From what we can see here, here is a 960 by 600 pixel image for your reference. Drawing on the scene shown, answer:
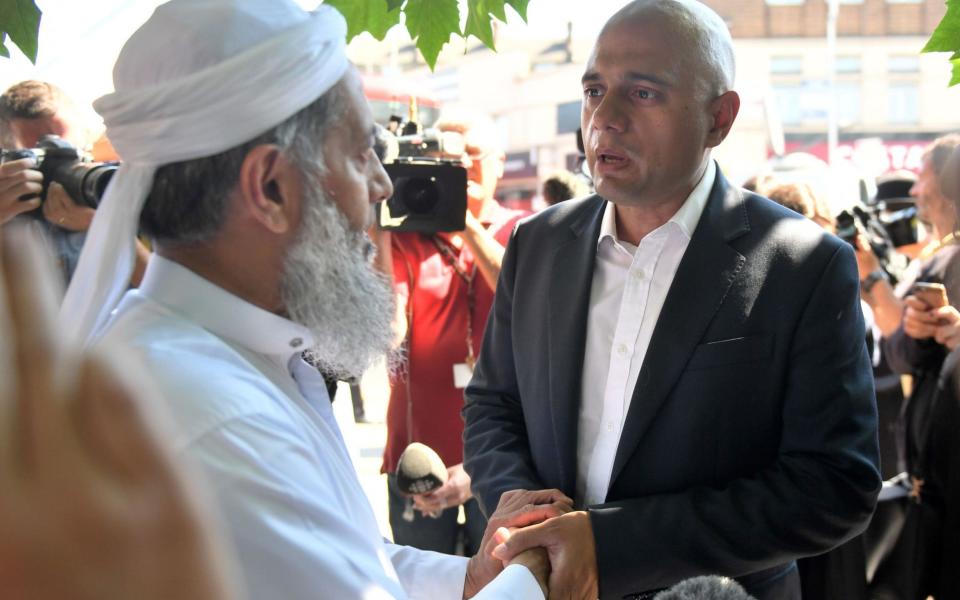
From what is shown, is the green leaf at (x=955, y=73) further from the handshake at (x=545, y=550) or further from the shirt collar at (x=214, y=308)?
the shirt collar at (x=214, y=308)

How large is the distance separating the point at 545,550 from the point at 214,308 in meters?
0.82

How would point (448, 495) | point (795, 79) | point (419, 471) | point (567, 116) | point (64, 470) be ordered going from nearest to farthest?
point (64, 470) → point (419, 471) → point (448, 495) → point (567, 116) → point (795, 79)

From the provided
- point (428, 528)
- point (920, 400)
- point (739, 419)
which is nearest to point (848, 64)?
point (920, 400)

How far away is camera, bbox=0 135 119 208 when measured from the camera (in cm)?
227

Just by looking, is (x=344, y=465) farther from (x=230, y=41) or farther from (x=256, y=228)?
(x=230, y=41)

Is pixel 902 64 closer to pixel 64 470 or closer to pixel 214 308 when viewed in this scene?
pixel 214 308

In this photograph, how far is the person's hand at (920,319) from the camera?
3.32 m

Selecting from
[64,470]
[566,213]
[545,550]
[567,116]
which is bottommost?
[567,116]

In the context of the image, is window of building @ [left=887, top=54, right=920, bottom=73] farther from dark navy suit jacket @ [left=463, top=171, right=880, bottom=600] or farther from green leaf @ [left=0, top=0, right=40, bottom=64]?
green leaf @ [left=0, top=0, right=40, bottom=64]

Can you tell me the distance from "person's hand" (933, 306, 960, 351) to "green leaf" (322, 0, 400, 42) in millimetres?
2208

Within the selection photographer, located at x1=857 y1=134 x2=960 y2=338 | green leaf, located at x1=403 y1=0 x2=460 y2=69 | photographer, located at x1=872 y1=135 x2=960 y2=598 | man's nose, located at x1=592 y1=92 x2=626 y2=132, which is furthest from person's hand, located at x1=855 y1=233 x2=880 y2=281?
green leaf, located at x1=403 y1=0 x2=460 y2=69

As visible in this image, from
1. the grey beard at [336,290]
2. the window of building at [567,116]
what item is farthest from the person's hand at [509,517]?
the window of building at [567,116]

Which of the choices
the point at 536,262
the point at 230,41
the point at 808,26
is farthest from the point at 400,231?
the point at 808,26

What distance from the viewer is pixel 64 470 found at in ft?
1.25
